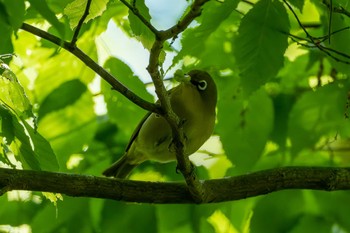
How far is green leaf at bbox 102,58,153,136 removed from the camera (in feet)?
14.5

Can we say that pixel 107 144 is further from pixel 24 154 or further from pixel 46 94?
pixel 24 154

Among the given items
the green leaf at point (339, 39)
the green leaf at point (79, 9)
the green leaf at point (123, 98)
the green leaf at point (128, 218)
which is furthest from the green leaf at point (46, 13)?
the green leaf at point (128, 218)

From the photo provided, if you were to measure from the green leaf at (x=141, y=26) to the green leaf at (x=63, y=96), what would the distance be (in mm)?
1461

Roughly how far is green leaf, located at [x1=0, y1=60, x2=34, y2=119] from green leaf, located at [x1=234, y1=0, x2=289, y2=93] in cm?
125

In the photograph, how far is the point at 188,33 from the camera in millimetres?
4184

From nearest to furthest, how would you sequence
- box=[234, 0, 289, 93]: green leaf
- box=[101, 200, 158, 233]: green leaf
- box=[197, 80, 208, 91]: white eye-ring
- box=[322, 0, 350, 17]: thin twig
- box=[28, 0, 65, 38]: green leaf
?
box=[28, 0, 65, 38]: green leaf → box=[322, 0, 350, 17]: thin twig → box=[234, 0, 289, 93]: green leaf → box=[101, 200, 158, 233]: green leaf → box=[197, 80, 208, 91]: white eye-ring

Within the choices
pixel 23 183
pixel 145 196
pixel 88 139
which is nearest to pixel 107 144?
pixel 88 139

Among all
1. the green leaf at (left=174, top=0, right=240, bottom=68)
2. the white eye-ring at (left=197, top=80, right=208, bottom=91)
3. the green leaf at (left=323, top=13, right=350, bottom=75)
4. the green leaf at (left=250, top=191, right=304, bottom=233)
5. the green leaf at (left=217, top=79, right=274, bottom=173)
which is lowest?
the green leaf at (left=250, top=191, right=304, bottom=233)

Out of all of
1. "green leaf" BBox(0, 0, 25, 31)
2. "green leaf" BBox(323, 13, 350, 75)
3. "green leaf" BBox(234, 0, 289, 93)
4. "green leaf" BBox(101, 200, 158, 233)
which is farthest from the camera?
"green leaf" BBox(101, 200, 158, 233)

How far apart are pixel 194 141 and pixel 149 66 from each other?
1.95m

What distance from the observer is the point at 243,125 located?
4777 millimetres

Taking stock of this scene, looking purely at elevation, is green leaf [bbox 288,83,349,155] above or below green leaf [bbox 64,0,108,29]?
below

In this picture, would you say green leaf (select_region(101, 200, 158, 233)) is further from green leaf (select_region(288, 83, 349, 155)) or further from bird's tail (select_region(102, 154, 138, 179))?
green leaf (select_region(288, 83, 349, 155))

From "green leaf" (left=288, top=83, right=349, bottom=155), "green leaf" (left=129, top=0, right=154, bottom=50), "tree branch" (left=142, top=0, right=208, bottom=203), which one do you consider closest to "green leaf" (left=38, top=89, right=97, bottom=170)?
"tree branch" (left=142, top=0, right=208, bottom=203)
